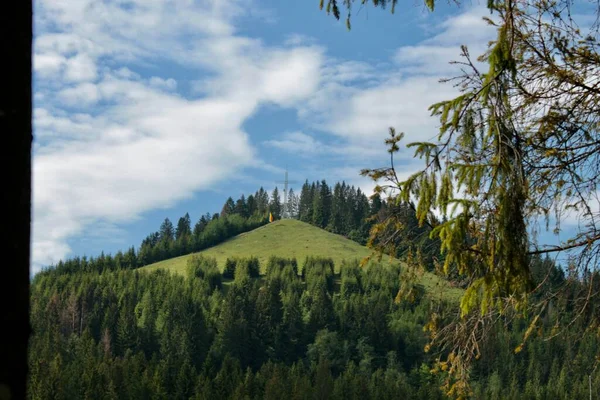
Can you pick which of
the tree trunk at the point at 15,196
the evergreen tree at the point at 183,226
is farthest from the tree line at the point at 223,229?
the tree trunk at the point at 15,196

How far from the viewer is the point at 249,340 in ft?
391

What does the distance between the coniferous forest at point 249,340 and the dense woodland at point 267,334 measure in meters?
0.25

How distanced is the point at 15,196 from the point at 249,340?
119 meters

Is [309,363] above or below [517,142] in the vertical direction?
below

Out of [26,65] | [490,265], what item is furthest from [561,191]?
[26,65]

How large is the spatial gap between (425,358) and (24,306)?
120229 millimetres

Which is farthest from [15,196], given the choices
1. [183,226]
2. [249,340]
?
[183,226]

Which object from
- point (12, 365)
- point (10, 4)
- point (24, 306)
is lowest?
point (12, 365)

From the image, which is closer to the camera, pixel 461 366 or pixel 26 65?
pixel 26 65

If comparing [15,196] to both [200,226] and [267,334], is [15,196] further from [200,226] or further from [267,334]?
[200,226]

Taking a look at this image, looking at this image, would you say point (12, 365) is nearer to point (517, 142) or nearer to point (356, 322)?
point (517, 142)

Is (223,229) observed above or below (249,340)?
above

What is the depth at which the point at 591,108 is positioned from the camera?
329 inches

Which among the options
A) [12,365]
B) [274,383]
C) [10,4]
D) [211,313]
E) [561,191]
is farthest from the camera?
[211,313]
